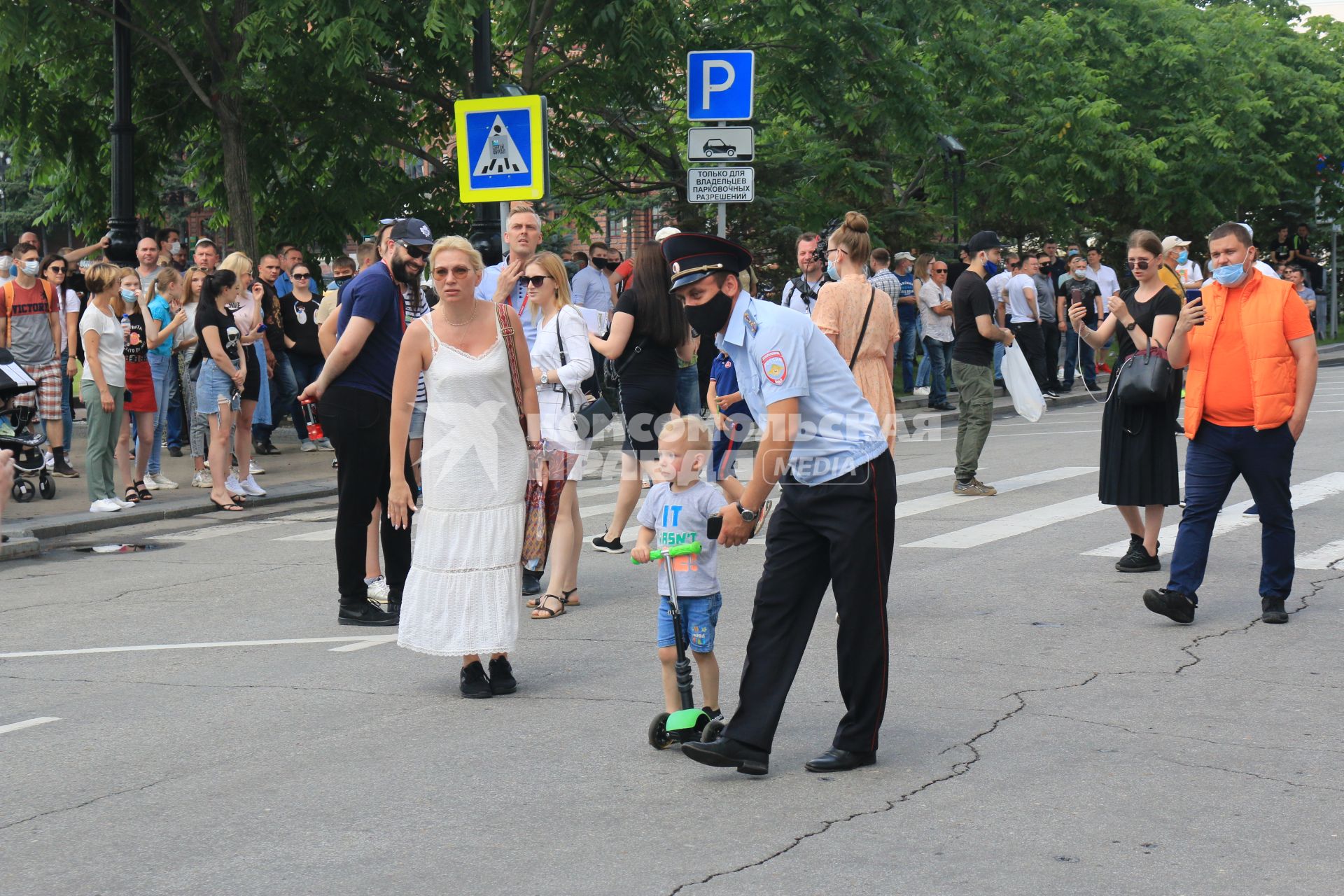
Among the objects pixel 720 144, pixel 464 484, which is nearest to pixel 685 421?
pixel 464 484

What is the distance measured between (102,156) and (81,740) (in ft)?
50.5

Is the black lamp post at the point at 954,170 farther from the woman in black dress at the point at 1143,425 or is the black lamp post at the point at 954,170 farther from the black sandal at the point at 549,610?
the black sandal at the point at 549,610

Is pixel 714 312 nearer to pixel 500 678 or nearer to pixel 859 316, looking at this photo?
pixel 500 678

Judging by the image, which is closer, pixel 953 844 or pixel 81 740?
pixel 953 844

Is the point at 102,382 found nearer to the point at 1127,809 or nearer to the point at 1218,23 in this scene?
the point at 1127,809

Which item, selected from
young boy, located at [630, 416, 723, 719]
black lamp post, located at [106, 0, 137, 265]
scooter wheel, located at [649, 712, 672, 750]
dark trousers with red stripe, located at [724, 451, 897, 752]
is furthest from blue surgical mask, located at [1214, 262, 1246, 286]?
black lamp post, located at [106, 0, 137, 265]

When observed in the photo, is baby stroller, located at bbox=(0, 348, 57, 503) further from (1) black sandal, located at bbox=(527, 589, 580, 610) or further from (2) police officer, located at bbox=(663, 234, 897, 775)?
(2) police officer, located at bbox=(663, 234, 897, 775)

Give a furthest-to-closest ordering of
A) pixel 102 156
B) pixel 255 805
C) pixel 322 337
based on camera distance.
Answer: pixel 102 156
pixel 322 337
pixel 255 805

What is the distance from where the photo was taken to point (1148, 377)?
867 cm

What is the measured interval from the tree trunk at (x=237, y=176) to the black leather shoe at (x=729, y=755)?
47.2 feet

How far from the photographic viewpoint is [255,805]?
200 inches

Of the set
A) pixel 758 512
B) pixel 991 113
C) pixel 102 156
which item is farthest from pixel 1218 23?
pixel 758 512

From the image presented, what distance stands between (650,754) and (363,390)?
3.16 metres

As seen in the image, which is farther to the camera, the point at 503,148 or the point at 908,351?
the point at 908,351
